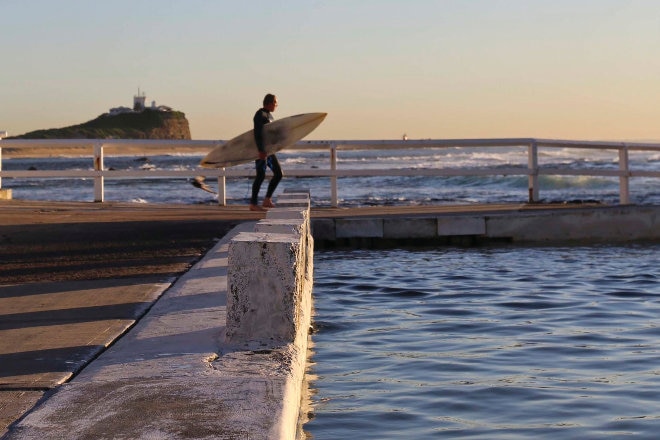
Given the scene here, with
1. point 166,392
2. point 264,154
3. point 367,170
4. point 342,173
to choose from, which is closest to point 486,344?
point 166,392

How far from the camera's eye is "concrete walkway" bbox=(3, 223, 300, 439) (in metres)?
4.43

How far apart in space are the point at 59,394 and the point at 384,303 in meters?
5.69

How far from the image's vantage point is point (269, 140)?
1781cm

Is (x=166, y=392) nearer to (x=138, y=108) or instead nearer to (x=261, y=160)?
(x=261, y=160)

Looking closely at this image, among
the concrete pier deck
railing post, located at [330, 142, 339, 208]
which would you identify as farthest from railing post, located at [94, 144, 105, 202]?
railing post, located at [330, 142, 339, 208]

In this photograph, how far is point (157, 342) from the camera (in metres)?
6.21

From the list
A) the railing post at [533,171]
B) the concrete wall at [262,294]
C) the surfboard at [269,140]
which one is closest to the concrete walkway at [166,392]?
the concrete wall at [262,294]

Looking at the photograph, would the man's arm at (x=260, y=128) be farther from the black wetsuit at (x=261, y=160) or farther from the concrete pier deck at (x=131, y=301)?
the concrete pier deck at (x=131, y=301)

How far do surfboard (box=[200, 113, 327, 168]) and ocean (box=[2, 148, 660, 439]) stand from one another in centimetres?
351

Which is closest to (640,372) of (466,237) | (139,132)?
(466,237)

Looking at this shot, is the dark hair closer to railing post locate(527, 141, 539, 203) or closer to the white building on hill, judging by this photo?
railing post locate(527, 141, 539, 203)

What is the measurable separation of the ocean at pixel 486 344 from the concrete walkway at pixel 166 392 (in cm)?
67

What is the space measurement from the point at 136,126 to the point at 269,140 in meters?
158

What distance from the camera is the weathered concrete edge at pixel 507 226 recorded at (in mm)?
15773
